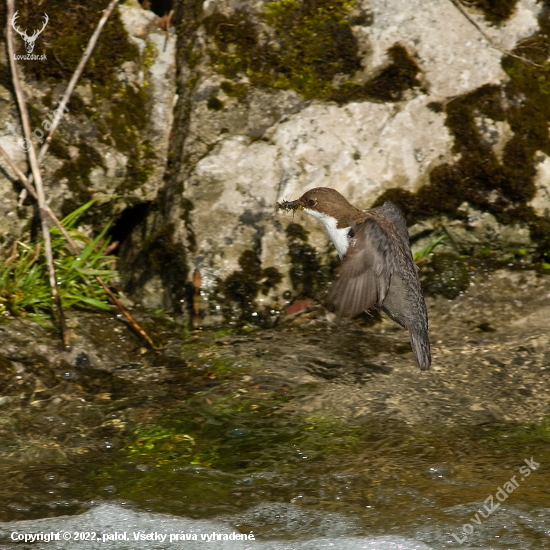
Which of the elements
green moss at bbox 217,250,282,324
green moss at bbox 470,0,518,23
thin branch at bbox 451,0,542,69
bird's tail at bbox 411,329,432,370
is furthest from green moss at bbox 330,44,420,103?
bird's tail at bbox 411,329,432,370

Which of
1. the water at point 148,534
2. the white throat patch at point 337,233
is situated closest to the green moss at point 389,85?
the white throat patch at point 337,233

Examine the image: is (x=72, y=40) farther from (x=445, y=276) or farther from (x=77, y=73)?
(x=445, y=276)

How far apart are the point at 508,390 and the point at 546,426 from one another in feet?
1.23

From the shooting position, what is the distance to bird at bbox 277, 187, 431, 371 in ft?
11.9

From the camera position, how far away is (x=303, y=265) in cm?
528

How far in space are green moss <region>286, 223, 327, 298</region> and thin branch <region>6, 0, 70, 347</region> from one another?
158 centimetres

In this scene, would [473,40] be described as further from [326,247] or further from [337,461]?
[337,461]

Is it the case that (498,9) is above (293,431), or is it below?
above

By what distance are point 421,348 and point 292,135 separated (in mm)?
2030

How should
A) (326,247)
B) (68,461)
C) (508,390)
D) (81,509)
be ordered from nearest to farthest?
1. (81,509)
2. (68,461)
3. (508,390)
4. (326,247)

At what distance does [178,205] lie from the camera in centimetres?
533

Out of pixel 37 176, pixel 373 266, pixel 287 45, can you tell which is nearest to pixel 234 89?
pixel 287 45

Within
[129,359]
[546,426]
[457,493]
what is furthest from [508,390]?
[129,359]

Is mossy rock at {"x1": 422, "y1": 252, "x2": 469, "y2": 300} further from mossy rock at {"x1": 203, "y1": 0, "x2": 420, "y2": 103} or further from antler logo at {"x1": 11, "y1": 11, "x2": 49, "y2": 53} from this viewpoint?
antler logo at {"x1": 11, "y1": 11, "x2": 49, "y2": 53}
